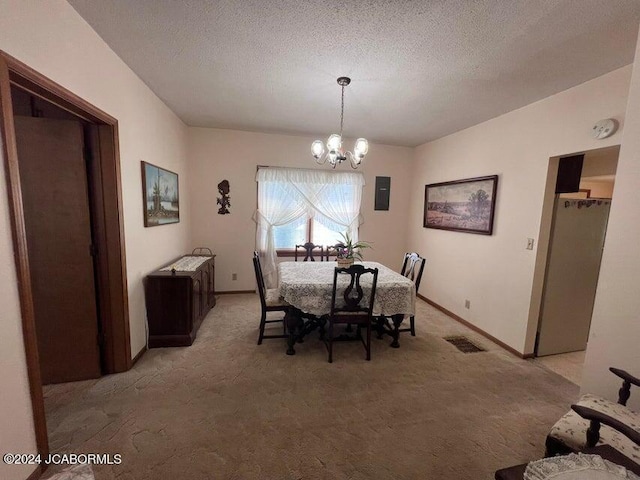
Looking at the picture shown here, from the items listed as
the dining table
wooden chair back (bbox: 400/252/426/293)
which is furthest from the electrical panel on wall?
the dining table

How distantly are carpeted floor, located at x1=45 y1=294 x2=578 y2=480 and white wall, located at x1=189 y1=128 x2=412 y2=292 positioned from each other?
175 centimetres

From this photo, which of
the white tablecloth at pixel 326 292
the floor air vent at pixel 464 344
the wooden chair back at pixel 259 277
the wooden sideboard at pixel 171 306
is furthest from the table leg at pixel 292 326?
the floor air vent at pixel 464 344

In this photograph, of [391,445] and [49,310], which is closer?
[391,445]

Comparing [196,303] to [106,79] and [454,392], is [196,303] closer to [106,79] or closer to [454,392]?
[106,79]

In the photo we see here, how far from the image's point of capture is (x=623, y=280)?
1.61 m

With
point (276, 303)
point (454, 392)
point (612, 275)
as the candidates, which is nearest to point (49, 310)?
point (276, 303)

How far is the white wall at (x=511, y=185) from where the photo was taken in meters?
2.25

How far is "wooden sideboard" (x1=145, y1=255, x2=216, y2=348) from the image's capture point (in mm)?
2621

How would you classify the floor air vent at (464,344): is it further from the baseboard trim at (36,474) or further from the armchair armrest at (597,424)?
the baseboard trim at (36,474)

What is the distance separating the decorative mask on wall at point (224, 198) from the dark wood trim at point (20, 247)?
2.86m

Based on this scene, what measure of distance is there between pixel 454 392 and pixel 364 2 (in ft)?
9.24

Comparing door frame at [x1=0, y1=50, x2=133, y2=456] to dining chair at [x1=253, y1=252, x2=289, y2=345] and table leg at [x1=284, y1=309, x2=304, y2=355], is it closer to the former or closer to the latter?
dining chair at [x1=253, y1=252, x2=289, y2=345]

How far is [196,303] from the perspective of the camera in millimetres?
2904

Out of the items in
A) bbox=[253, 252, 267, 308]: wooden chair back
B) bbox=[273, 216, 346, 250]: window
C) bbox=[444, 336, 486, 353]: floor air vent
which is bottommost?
bbox=[444, 336, 486, 353]: floor air vent
